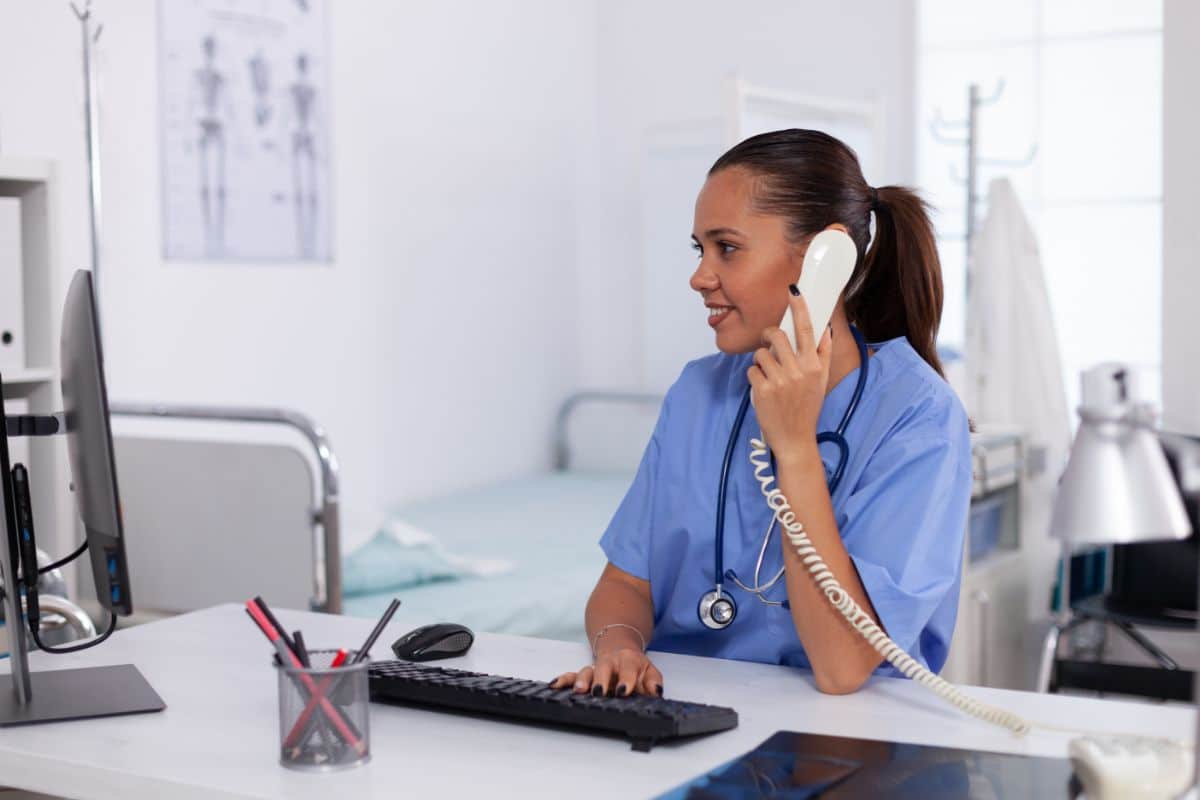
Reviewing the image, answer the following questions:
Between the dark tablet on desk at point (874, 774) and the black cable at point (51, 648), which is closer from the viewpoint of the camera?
the dark tablet on desk at point (874, 774)

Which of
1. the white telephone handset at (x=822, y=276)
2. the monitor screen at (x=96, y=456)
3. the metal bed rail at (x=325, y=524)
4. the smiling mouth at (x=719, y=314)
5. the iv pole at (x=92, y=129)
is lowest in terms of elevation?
the metal bed rail at (x=325, y=524)

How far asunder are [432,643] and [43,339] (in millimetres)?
1591

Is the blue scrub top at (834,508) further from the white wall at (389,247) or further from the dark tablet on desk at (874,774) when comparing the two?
the white wall at (389,247)

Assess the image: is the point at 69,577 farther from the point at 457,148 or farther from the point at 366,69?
the point at 457,148

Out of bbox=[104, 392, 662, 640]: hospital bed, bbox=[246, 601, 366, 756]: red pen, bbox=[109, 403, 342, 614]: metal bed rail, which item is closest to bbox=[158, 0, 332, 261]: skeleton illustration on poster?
bbox=[104, 392, 662, 640]: hospital bed

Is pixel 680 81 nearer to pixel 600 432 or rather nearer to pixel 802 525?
pixel 600 432

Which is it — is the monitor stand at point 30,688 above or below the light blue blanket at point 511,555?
above

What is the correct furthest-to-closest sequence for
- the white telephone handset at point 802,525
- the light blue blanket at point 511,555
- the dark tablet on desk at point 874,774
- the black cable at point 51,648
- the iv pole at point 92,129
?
the light blue blanket at point 511,555, the iv pole at point 92,129, the black cable at point 51,648, the white telephone handset at point 802,525, the dark tablet on desk at point 874,774

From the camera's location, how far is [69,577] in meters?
2.92

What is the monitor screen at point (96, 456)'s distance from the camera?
128cm

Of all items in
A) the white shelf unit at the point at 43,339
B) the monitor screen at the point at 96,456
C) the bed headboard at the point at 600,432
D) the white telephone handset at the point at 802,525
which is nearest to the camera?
the monitor screen at the point at 96,456

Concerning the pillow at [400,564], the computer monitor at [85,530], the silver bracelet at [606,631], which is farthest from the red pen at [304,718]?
the pillow at [400,564]

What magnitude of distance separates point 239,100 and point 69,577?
1747 millimetres

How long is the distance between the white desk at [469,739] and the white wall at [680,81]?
3854 mm
